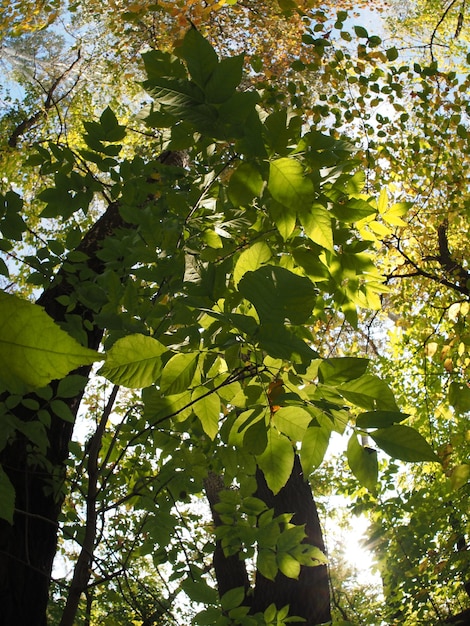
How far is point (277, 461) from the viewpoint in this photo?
1.09 meters

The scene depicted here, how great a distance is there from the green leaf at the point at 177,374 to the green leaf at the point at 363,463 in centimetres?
35

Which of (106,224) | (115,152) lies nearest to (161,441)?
(115,152)

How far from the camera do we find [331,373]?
0.97 meters

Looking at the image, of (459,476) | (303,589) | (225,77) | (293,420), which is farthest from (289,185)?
(303,589)

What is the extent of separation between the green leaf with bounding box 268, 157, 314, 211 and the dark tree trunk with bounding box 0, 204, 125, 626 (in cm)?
101

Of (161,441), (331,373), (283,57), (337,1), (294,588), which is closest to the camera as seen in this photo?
(331,373)

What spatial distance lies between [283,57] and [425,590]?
7.17 metres

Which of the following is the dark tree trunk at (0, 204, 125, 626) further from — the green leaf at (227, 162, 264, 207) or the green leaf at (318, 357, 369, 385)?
the green leaf at (318, 357, 369, 385)

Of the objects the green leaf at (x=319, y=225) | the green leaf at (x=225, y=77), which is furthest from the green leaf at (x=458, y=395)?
the green leaf at (x=225, y=77)

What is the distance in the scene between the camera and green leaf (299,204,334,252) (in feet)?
3.68

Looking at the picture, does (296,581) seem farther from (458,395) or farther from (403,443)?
(403,443)

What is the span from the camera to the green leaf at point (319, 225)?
1121mm

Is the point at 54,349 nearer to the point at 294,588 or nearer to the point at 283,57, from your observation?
the point at 294,588

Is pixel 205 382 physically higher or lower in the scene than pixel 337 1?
lower
